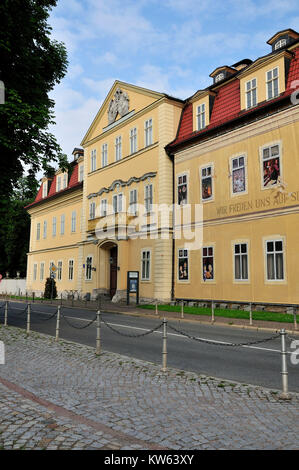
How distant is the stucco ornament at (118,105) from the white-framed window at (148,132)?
313 centimetres

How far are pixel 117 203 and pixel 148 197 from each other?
411cm

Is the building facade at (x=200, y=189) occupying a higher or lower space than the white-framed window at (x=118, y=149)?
lower

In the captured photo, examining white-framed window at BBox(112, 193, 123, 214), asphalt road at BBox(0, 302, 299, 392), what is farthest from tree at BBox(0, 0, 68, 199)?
white-framed window at BBox(112, 193, 123, 214)

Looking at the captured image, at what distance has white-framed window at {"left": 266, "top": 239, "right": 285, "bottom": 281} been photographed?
18303mm

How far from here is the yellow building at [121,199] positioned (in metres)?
25.7

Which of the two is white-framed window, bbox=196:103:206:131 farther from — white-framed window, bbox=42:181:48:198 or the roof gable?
white-framed window, bbox=42:181:48:198

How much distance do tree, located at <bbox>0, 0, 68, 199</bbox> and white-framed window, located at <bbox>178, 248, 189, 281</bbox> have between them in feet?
32.3

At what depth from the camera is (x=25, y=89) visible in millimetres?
15734

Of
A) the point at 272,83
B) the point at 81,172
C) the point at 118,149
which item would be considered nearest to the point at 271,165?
the point at 272,83

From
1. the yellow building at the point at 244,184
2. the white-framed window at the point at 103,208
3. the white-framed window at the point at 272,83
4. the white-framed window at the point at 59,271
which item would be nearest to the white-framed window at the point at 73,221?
the white-framed window at the point at 59,271

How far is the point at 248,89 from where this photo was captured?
20750 mm

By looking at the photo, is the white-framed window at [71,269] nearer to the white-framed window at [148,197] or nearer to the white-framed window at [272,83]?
the white-framed window at [148,197]
